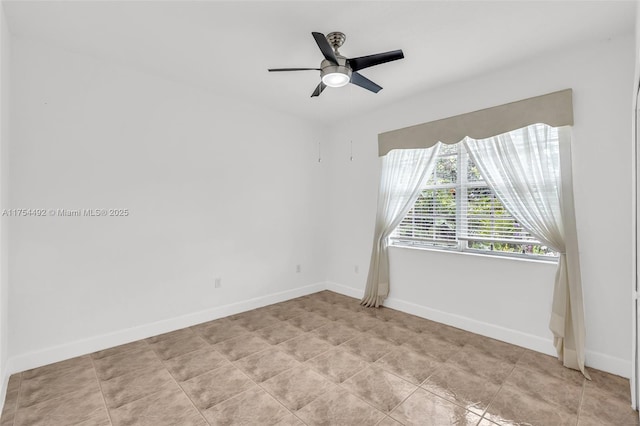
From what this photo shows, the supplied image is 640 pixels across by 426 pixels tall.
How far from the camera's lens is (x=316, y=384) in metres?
2.23

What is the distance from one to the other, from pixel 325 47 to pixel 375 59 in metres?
0.42

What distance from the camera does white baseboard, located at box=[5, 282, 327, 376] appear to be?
2.41 meters

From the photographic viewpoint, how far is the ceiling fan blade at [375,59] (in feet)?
7.11

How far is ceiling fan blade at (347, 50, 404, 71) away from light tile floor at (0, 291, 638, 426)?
241 cm

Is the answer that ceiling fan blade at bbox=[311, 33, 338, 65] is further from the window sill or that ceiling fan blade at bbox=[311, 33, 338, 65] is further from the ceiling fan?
the window sill

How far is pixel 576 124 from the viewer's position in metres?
2.55

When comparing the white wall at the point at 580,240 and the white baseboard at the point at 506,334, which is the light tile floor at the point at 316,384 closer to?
the white baseboard at the point at 506,334

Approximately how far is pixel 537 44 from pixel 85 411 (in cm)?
432

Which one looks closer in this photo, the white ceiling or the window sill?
the white ceiling

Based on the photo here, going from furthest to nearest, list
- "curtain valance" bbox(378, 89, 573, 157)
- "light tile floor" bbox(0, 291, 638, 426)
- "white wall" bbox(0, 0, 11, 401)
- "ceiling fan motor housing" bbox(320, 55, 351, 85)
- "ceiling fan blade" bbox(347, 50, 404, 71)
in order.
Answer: "curtain valance" bbox(378, 89, 573, 157)
"ceiling fan motor housing" bbox(320, 55, 351, 85)
"ceiling fan blade" bbox(347, 50, 404, 71)
"white wall" bbox(0, 0, 11, 401)
"light tile floor" bbox(0, 291, 638, 426)

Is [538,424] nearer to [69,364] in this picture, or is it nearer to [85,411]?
[85,411]

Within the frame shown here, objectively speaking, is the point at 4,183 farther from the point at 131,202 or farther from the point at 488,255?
the point at 488,255

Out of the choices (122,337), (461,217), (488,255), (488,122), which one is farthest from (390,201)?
(122,337)

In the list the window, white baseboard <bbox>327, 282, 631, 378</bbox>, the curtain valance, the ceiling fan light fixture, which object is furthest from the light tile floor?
the ceiling fan light fixture
